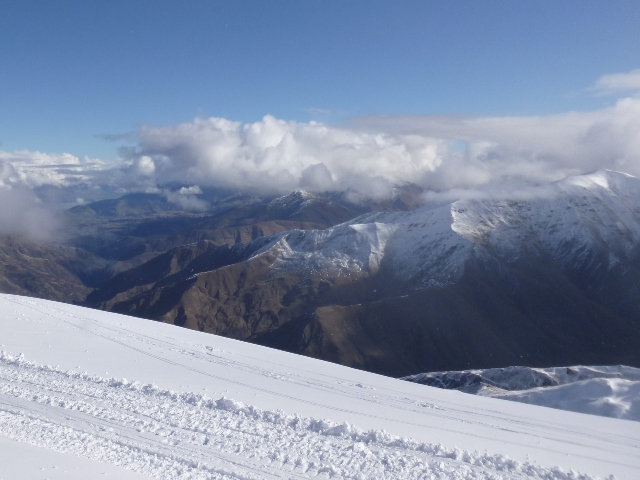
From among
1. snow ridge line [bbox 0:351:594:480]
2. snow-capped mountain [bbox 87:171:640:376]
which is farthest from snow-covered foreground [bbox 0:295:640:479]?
snow-capped mountain [bbox 87:171:640:376]

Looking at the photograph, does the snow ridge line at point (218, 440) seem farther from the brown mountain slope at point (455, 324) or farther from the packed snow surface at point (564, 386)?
the brown mountain slope at point (455, 324)

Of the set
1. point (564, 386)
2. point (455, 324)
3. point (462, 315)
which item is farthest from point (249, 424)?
point (462, 315)

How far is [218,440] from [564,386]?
141 ft

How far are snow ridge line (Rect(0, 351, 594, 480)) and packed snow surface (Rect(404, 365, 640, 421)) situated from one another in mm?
30099

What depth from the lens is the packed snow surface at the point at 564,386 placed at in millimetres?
38938

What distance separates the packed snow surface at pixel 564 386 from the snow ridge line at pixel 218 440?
3010cm

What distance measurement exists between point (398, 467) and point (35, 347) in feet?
58.9

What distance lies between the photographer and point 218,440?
Result: 13859mm

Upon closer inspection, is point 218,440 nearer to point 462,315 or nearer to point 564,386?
point 564,386

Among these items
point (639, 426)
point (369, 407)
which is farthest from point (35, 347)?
point (639, 426)

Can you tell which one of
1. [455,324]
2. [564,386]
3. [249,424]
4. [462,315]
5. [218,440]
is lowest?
[455,324]

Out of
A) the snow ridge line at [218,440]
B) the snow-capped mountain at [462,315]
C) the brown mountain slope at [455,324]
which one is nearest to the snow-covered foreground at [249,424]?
the snow ridge line at [218,440]

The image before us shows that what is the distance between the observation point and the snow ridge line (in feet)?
41.4

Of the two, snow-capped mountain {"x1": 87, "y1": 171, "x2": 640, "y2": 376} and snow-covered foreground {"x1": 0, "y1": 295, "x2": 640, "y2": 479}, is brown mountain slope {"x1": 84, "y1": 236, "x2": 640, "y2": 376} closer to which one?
snow-capped mountain {"x1": 87, "y1": 171, "x2": 640, "y2": 376}
